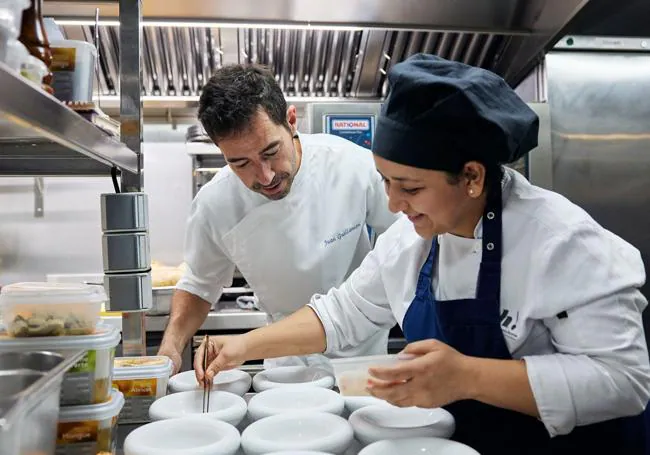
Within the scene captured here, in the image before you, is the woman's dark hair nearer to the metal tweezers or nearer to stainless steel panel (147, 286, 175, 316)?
the metal tweezers

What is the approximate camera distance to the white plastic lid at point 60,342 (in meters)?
0.94

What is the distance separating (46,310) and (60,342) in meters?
0.07

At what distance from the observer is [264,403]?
1.22 metres

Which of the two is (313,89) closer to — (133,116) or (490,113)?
(133,116)

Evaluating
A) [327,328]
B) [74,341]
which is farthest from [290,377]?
[74,341]

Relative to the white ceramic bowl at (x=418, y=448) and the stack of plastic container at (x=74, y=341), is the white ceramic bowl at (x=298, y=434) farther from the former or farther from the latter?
the stack of plastic container at (x=74, y=341)

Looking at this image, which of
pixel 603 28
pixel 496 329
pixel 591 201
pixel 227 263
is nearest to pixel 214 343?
pixel 227 263

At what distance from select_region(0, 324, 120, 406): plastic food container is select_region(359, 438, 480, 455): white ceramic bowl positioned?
0.47 metres

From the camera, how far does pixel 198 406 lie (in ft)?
4.06

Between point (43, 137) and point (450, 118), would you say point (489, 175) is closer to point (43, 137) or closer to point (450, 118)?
point (450, 118)

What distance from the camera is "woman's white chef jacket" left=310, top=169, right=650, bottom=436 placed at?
100cm

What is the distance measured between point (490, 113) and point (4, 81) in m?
0.78

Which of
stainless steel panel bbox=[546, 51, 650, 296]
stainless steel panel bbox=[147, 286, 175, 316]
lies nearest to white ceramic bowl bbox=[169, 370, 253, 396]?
stainless steel panel bbox=[147, 286, 175, 316]

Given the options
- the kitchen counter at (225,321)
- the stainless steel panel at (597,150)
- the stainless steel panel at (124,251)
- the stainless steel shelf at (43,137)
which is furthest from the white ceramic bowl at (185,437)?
the stainless steel panel at (597,150)
